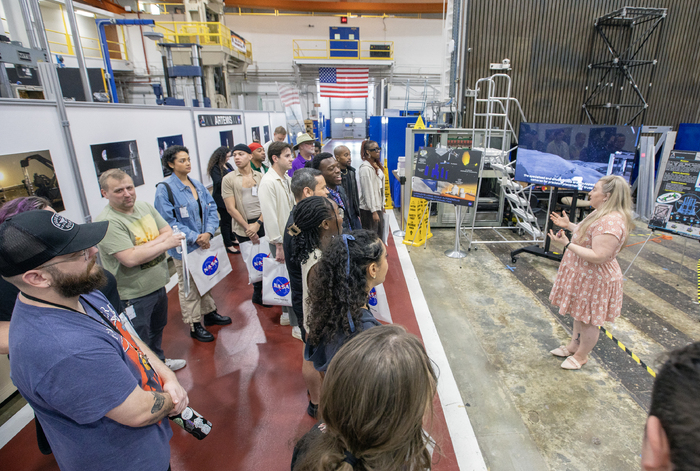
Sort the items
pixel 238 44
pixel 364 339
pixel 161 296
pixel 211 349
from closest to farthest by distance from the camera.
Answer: pixel 364 339
pixel 161 296
pixel 211 349
pixel 238 44

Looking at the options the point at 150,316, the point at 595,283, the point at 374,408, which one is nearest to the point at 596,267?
the point at 595,283

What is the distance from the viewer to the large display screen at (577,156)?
16.5ft

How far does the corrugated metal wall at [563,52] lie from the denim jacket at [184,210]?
6382mm

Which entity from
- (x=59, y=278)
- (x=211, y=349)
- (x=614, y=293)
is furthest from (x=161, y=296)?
(x=614, y=293)

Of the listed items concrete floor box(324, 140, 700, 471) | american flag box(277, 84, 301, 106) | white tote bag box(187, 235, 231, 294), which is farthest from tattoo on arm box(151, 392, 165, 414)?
american flag box(277, 84, 301, 106)

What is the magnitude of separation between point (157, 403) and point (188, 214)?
1945 millimetres

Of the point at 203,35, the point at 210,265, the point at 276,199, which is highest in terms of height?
the point at 203,35

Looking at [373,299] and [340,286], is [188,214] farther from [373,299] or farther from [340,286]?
[340,286]

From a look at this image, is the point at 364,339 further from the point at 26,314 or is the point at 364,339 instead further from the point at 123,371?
the point at 26,314

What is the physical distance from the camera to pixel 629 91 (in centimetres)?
791

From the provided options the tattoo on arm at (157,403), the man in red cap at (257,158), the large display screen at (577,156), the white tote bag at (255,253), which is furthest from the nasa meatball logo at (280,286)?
the large display screen at (577,156)

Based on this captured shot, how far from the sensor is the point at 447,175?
16.1 ft

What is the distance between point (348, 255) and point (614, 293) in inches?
91.4

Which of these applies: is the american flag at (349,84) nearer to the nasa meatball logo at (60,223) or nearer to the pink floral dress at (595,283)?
the pink floral dress at (595,283)
